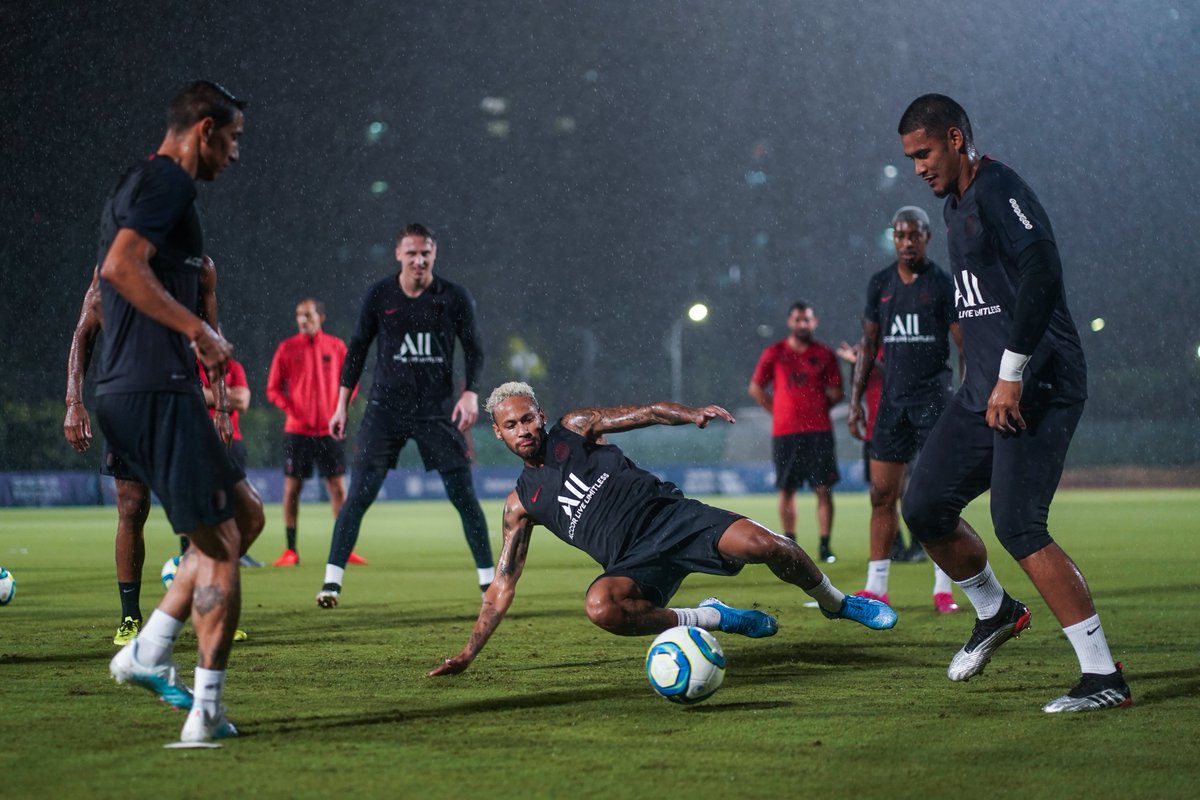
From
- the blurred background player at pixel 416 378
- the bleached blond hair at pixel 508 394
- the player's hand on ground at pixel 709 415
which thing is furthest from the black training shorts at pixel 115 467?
the player's hand on ground at pixel 709 415

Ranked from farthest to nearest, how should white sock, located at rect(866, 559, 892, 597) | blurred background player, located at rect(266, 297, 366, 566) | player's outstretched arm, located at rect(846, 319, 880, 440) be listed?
blurred background player, located at rect(266, 297, 366, 566) < player's outstretched arm, located at rect(846, 319, 880, 440) < white sock, located at rect(866, 559, 892, 597)

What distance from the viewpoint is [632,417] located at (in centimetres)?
618

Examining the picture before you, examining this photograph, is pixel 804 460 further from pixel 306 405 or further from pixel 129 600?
pixel 129 600

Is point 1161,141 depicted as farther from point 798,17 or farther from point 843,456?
point 843,456

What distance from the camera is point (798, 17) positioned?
195 feet

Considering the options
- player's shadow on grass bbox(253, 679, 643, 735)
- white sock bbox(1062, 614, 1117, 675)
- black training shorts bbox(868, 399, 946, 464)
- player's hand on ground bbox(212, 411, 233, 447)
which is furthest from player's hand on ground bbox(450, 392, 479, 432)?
white sock bbox(1062, 614, 1117, 675)

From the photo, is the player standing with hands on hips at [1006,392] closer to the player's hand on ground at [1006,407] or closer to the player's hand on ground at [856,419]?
the player's hand on ground at [1006,407]

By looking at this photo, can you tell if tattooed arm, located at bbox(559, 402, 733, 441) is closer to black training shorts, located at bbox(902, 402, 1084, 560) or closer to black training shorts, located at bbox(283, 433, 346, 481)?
black training shorts, located at bbox(902, 402, 1084, 560)

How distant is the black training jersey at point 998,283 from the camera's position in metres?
5.39

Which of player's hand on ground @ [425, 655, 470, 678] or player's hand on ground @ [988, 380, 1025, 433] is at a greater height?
player's hand on ground @ [988, 380, 1025, 433]

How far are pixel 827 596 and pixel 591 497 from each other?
1.25 metres

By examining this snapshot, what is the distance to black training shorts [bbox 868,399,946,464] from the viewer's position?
8742mm

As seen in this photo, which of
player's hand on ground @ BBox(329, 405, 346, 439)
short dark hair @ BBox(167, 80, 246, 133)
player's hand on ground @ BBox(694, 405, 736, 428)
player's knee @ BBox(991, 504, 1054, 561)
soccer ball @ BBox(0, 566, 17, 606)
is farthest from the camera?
player's hand on ground @ BBox(329, 405, 346, 439)

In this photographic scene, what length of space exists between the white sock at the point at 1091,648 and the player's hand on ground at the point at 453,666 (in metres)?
2.61
